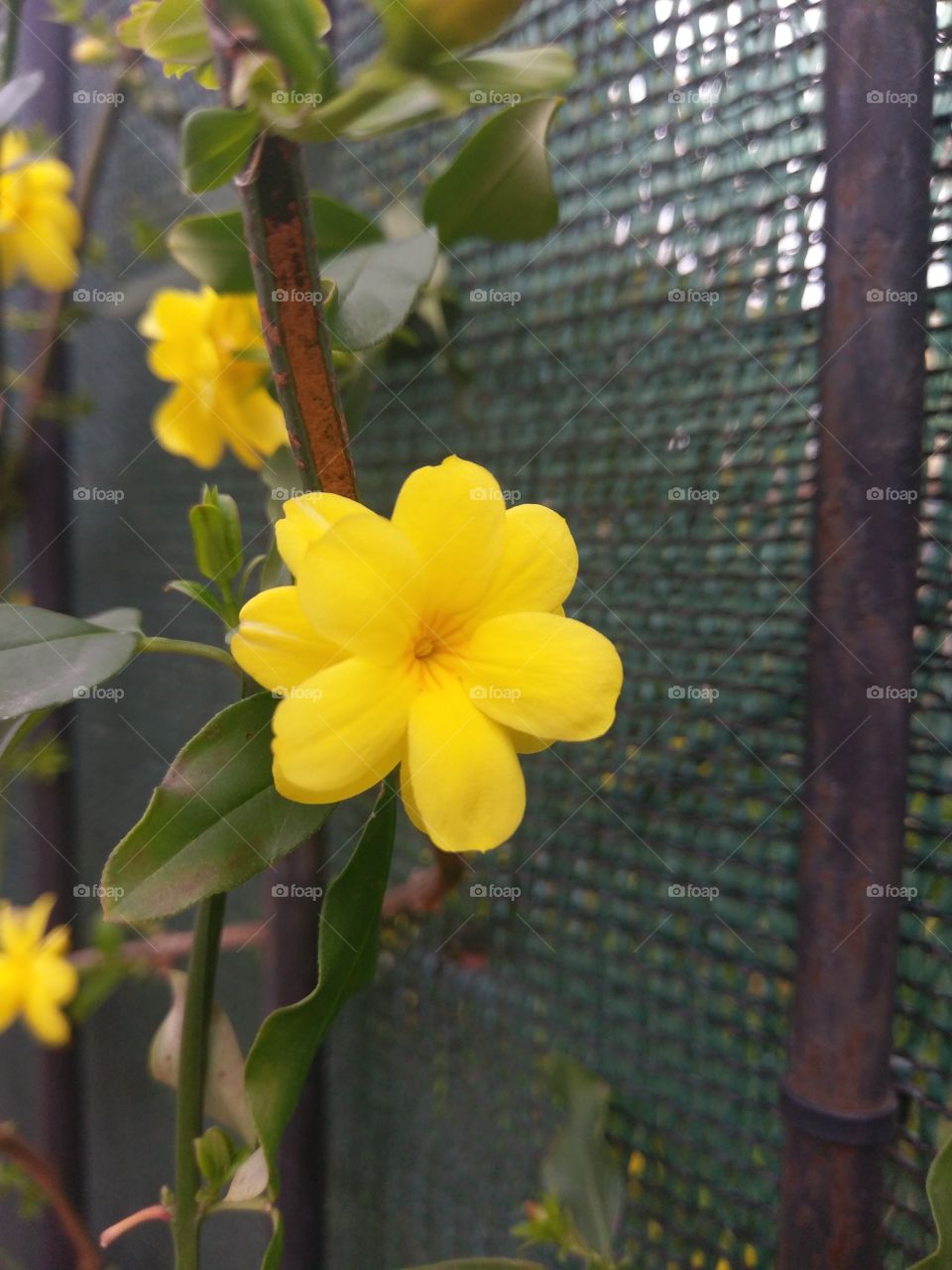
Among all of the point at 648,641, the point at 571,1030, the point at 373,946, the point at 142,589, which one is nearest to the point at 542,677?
→ the point at 373,946

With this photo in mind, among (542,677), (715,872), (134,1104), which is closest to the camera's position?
(542,677)

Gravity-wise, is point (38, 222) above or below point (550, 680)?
above

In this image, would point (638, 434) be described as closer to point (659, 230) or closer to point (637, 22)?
point (659, 230)

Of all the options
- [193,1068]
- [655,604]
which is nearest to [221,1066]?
[193,1068]

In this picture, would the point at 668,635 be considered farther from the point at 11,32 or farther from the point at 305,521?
the point at 11,32

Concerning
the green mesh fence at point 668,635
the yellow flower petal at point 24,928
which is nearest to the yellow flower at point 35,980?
the yellow flower petal at point 24,928

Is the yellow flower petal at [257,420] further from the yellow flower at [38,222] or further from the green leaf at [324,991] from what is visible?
the yellow flower at [38,222]
